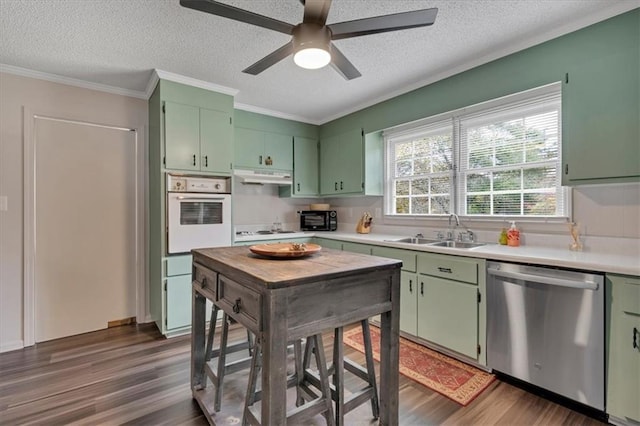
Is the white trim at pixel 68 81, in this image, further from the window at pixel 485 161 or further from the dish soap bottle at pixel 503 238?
the dish soap bottle at pixel 503 238

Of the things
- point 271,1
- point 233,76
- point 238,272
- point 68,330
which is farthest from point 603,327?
point 68,330

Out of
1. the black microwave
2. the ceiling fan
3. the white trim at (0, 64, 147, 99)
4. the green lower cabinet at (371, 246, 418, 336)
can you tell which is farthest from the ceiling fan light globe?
the black microwave

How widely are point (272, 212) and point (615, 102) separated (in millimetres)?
3607

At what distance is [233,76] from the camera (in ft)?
9.91

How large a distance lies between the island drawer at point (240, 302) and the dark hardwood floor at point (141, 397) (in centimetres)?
78

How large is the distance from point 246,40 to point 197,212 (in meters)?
1.69

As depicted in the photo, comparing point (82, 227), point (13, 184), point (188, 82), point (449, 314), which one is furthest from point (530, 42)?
point (13, 184)

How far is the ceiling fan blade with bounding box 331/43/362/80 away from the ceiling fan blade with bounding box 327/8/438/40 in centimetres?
12

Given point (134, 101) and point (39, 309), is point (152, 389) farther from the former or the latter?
point (134, 101)

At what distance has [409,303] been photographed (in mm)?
2826

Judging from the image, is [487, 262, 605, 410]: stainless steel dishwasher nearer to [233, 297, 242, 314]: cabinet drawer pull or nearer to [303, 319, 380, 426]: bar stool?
[303, 319, 380, 426]: bar stool

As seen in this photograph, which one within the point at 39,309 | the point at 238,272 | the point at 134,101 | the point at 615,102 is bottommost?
the point at 39,309

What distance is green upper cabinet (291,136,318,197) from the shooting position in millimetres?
4340

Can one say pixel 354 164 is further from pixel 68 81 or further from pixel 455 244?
pixel 68 81
